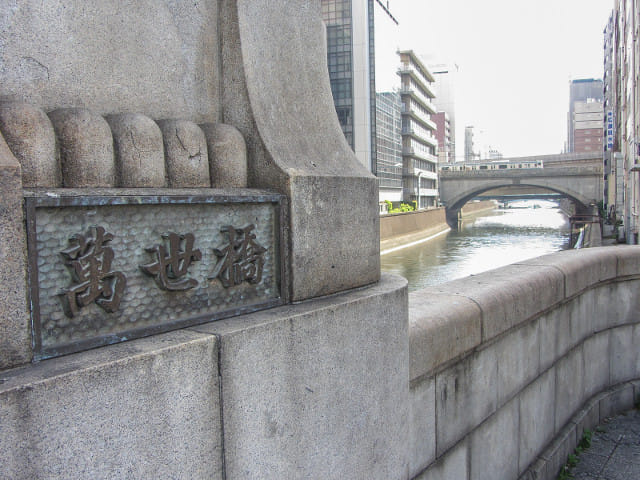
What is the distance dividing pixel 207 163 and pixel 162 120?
0.72 feet

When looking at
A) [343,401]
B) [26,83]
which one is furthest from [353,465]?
[26,83]

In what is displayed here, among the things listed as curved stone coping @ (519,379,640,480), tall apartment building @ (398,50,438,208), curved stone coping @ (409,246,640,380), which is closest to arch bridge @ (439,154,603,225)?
tall apartment building @ (398,50,438,208)

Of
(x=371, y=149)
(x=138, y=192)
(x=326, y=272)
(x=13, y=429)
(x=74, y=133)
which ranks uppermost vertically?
(x=371, y=149)

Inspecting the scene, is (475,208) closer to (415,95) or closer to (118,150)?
(415,95)

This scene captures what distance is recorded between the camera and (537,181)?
54.8 m

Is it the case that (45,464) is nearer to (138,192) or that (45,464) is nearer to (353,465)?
(138,192)

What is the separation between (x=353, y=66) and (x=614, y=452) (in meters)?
44.4

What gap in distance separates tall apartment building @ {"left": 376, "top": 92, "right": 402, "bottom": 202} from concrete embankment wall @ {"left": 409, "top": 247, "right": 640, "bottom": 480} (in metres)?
44.2

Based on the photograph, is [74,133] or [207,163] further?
[207,163]

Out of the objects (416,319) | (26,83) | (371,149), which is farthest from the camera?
(371,149)

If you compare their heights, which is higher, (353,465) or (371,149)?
(371,149)

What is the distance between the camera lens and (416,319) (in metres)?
3.12

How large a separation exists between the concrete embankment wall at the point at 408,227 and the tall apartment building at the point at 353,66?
594 centimetres

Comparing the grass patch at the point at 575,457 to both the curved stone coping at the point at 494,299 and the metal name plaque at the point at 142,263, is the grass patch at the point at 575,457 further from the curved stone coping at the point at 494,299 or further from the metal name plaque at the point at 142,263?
the metal name plaque at the point at 142,263
